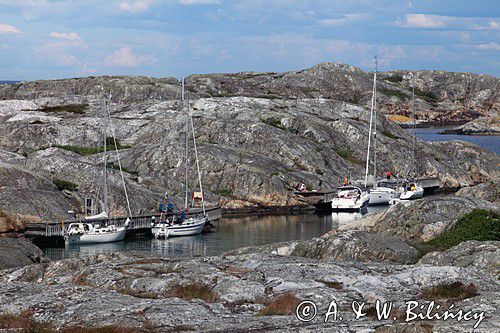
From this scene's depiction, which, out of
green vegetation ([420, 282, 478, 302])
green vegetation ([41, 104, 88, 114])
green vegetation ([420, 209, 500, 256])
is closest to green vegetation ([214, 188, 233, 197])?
green vegetation ([41, 104, 88, 114])

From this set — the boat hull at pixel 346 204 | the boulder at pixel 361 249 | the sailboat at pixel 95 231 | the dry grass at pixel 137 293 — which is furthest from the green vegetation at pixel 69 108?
the dry grass at pixel 137 293

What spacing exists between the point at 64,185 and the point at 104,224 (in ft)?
38.2

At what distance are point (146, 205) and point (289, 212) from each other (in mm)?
20977

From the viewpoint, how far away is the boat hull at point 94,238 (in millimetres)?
76375

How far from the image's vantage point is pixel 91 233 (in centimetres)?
7700

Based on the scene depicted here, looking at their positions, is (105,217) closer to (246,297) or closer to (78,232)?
(78,232)

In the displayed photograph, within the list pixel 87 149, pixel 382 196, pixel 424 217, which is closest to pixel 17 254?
pixel 424 217

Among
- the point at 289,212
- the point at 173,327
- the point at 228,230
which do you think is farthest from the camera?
the point at 289,212

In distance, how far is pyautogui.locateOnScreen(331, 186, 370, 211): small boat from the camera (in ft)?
332

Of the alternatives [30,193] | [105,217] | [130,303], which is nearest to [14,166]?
[30,193]

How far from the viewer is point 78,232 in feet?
251

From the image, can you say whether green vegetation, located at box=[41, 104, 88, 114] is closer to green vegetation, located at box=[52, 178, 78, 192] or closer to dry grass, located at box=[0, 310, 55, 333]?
green vegetation, located at box=[52, 178, 78, 192]

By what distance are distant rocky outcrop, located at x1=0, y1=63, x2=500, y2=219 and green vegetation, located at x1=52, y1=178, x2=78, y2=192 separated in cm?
17

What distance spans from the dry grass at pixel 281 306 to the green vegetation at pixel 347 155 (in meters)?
98.1
